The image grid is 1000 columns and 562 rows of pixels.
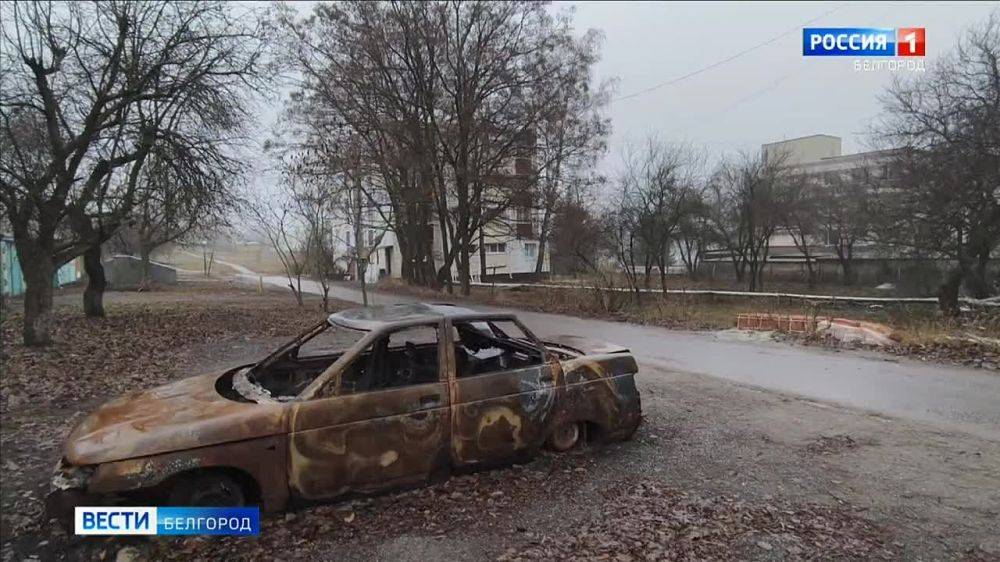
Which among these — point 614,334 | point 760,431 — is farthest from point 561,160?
point 760,431

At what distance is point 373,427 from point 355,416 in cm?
15

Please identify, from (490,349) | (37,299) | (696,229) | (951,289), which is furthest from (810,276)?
(37,299)

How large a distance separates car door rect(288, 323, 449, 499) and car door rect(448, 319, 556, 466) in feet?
0.50

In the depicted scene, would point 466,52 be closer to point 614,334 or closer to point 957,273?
point 614,334

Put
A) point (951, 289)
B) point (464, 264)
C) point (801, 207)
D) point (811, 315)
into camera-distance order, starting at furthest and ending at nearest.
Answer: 1. point (801, 207)
2. point (464, 264)
3. point (951, 289)
4. point (811, 315)

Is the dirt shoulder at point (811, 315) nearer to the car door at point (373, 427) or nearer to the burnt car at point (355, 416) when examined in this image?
the burnt car at point (355, 416)

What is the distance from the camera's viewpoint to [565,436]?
514 cm

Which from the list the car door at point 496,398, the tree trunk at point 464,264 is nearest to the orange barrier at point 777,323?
the car door at point 496,398

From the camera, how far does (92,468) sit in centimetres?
335

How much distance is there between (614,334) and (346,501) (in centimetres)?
1106

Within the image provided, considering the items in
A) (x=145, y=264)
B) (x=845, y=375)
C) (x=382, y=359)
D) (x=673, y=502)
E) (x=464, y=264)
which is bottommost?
(x=845, y=375)

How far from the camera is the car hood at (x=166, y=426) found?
3410 mm

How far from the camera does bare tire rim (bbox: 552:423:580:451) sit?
5066 mm

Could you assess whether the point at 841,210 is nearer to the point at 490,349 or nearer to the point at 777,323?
the point at 777,323
